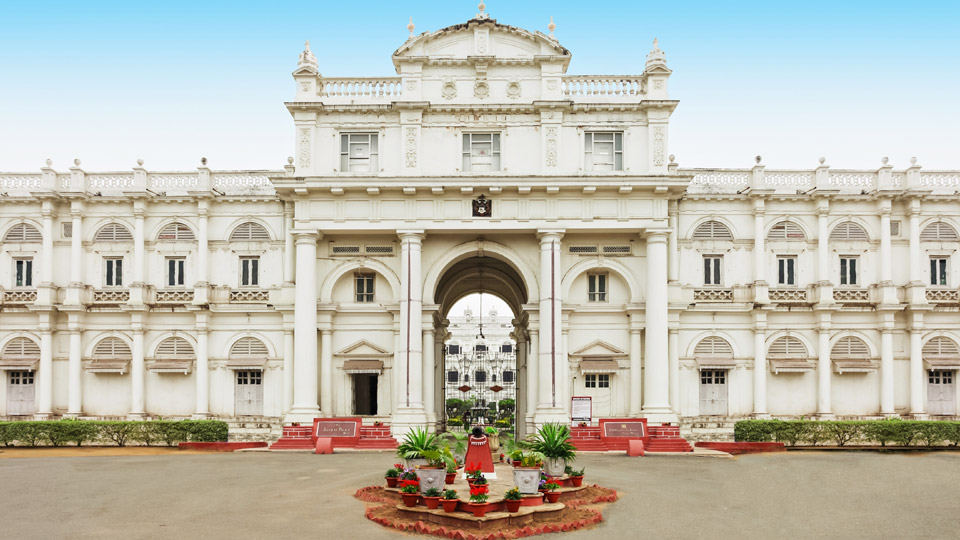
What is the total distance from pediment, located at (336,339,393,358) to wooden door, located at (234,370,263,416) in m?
3.79

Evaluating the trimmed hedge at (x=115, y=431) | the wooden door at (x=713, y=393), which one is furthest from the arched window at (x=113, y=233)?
the wooden door at (x=713, y=393)

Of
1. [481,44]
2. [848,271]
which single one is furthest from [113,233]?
[848,271]

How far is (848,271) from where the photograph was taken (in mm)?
35969

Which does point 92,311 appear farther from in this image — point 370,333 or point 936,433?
point 936,433

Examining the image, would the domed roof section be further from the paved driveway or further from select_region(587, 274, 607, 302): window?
the paved driveway

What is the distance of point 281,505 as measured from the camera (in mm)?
17625

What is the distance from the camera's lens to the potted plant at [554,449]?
1897 centimetres

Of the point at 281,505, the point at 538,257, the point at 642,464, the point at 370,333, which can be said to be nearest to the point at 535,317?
the point at 538,257

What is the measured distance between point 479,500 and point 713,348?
72.2 feet

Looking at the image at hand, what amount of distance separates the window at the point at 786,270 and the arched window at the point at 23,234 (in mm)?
30810

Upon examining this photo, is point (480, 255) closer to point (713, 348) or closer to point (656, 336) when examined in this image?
point (656, 336)

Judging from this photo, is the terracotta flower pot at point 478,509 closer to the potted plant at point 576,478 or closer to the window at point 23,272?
the potted plant at point 576,478

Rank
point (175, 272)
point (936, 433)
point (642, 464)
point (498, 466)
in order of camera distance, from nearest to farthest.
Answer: point (498, 466) < point (642, 464) < point (936, 433) < point (175, 272)

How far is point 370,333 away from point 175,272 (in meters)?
8.81
